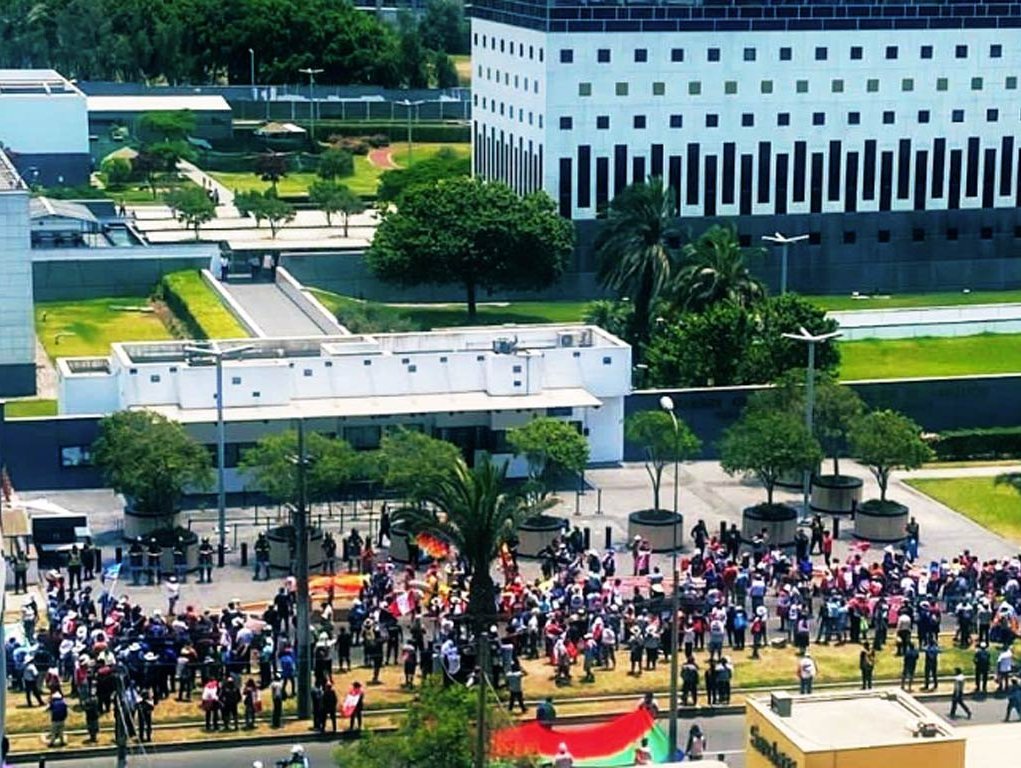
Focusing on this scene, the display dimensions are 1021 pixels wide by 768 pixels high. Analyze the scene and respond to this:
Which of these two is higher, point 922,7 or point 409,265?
point 922,7

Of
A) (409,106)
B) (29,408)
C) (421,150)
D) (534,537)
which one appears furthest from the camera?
(409,106)

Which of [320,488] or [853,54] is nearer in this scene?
[320,488]

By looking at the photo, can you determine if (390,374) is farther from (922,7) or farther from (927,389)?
(922,7)

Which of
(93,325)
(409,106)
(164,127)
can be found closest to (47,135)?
(164,127)

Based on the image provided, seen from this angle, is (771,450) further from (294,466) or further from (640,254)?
(640,254)

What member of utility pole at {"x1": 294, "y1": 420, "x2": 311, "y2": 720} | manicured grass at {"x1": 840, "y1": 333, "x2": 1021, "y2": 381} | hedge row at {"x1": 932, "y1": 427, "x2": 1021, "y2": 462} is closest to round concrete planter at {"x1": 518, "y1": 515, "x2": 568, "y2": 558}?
utility pole at {"x1": 294, "y1": 420, "x2": 311, "y2": 720}

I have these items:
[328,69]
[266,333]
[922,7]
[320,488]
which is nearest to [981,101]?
[922,7]
